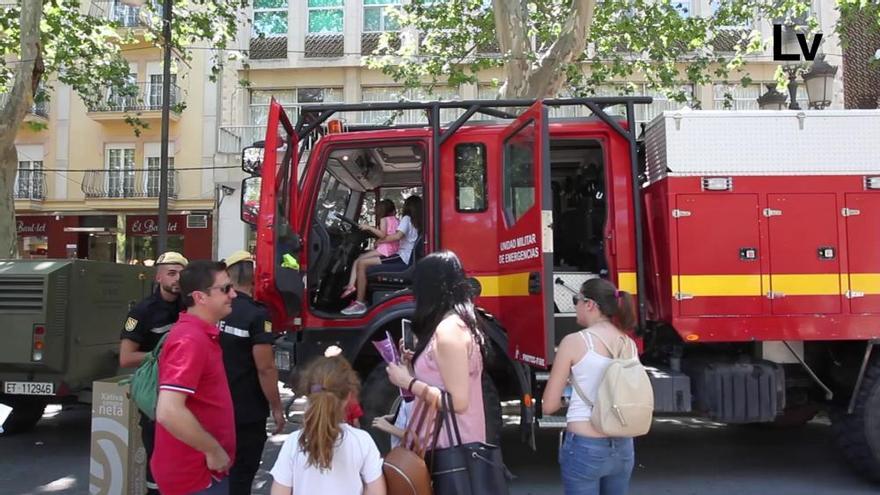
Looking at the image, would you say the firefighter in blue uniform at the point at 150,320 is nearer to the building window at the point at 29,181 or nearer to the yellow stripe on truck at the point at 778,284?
the yellow stripe on truck at the point at 778,284

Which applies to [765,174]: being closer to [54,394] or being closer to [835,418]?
[835,418]

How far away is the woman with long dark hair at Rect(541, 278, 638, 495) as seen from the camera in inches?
120

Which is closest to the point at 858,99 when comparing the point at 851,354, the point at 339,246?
the point at 851,354

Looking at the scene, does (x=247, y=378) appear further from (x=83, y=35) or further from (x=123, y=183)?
(x=123, y=183)

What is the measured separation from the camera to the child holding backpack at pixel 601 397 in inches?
118

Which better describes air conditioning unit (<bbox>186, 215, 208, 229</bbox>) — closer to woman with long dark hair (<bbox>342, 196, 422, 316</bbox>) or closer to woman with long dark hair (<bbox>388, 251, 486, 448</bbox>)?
woman with long dark hair (<bbox>342, 196, 422, 316</bbox>)

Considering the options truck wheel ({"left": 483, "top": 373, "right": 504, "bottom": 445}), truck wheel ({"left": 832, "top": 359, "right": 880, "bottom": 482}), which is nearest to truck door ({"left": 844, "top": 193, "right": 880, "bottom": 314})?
truck wheel ({"left": 832, "top": 359, "right": 880, "bottom": 482})

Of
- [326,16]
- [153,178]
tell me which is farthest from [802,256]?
[153,178]

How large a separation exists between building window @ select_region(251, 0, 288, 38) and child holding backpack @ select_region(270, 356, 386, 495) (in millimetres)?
21853

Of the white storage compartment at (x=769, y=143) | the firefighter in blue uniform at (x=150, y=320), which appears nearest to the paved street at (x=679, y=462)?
the firefighter in blue uniform at (x=150, y=320)

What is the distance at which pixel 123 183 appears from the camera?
2312cm

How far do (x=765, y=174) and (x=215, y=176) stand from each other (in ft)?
64.8

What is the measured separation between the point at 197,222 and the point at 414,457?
2138cm

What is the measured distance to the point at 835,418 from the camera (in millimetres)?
5320
